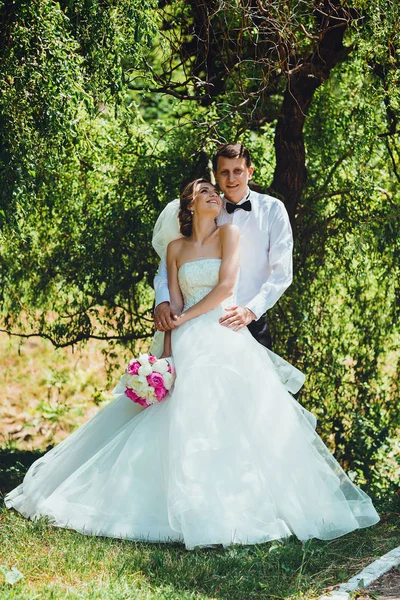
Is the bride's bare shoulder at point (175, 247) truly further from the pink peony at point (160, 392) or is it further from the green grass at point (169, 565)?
the green grass at point (169, 565)

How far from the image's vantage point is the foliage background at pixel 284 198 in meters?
5.54

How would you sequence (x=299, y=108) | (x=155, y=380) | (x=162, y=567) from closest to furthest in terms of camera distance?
1. (x=162, y=567)
2. (x=155, y=380)
3. (x=299, y=108)

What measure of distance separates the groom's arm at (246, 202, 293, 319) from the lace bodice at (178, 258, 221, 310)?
0.92 ft

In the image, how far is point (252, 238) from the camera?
5355 mm

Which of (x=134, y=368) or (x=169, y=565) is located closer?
(x=169, y=565)

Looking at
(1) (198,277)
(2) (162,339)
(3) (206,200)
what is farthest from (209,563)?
(3) (206,200)

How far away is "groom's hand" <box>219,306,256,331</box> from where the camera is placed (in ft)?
16.1

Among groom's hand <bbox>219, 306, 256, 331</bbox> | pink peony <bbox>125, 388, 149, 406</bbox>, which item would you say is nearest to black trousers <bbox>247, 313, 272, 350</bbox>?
groom's hand <bbox>219, 306, 256, 331</bbox>

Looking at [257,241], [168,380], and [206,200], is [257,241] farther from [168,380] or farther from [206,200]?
[168,380]

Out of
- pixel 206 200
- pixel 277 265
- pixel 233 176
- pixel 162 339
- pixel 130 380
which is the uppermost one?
pixel 233 176

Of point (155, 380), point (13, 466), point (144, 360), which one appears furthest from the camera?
point (13, 466)

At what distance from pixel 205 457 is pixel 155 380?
0.58 metres

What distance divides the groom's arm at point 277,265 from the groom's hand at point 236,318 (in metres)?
0.06

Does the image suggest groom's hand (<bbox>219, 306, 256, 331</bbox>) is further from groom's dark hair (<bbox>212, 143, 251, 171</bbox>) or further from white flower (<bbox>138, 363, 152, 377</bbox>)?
groom's dark hair (<bbox>212, 143, 251, 171</bbox>)
